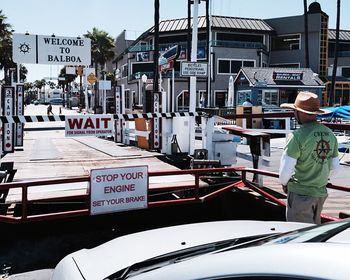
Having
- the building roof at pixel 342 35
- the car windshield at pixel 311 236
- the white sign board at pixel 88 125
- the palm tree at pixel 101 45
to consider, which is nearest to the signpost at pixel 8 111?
→ the white sign board at pixel 88 125

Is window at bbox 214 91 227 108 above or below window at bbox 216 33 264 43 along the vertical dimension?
below

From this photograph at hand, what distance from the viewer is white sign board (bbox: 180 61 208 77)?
10.1 metres

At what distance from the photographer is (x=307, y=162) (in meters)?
4.37

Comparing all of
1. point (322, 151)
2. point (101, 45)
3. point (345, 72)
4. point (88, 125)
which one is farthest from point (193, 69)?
point (101, 45)

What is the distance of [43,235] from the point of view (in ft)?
21.5

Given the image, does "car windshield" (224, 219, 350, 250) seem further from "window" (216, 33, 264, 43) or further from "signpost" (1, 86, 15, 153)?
"window" (216, 33, 264, 43)

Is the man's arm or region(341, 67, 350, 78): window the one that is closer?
the man's arm

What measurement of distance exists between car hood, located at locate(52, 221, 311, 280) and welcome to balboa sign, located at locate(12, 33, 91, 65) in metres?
10.2

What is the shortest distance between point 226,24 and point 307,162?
4639 cm

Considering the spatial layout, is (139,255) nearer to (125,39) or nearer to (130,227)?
(130,227)

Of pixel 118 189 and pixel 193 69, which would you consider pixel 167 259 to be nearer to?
pixel 118 189

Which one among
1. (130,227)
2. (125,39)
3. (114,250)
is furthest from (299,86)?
(125,39)

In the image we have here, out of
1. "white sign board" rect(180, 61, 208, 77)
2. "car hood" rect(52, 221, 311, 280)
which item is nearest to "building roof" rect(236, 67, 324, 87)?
"white sign board" rect(180, 61, 208, 77)

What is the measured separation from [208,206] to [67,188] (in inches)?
94.8
